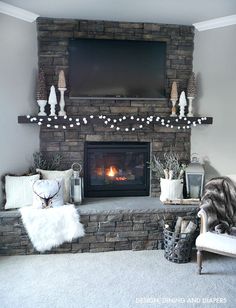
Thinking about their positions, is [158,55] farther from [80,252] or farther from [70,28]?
[80,252]

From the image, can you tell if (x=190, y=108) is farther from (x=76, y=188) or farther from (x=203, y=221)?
(x=76, y=188)

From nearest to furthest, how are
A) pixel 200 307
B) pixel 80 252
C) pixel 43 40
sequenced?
pixel 200 307, pixel 80 252, pixel 43 40

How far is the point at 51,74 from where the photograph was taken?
12.3ft

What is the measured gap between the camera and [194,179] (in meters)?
3.76

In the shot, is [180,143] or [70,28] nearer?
[70,28]

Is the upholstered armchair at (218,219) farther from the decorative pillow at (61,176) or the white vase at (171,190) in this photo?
the decorative pillow at (61,176)

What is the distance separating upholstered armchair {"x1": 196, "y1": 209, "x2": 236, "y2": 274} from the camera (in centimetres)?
276

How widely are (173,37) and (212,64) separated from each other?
0.57 metres

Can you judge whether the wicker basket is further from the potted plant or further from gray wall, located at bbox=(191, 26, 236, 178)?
gray wall, located at bbox=(191, 26, 236, 178)

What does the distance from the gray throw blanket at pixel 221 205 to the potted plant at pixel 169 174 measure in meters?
0.42

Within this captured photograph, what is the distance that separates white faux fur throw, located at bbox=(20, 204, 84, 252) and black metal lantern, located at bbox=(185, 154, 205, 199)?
1378mm

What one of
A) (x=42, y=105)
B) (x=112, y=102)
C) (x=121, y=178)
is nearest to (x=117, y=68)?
(x=112, y=102)

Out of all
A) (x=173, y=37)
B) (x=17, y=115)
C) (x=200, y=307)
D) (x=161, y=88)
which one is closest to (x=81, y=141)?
(x=17, y=115)

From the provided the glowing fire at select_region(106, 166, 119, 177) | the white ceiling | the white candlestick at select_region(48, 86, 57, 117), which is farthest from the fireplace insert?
the white ceiling
